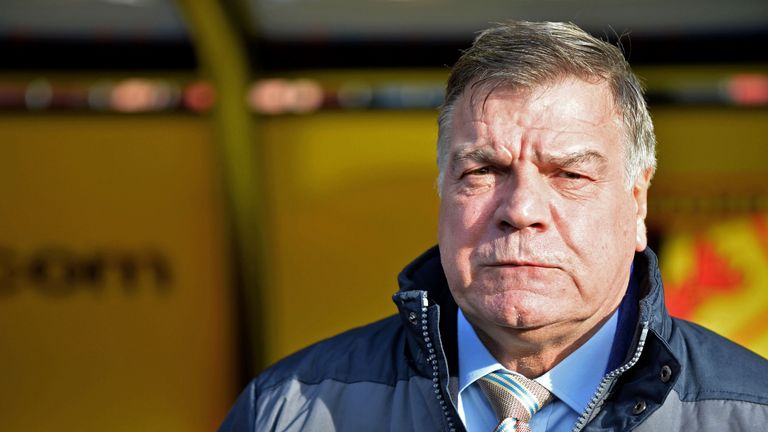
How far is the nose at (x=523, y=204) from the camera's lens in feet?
6.07

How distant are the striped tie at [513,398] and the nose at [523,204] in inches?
11.4

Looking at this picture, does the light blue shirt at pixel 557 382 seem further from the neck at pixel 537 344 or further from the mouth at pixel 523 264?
the mouth at pixel 523 264

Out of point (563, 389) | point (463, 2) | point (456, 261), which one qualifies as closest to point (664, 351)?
point (563, 389)

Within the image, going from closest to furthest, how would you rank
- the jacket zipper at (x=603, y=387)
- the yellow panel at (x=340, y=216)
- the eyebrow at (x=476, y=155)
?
1. the jacket zipper at (x=603, y=387)
2. the eyebrow at (x=476, y=155)
3. the yellow panel at (x=340, y=216)

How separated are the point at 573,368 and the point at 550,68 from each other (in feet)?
1.84

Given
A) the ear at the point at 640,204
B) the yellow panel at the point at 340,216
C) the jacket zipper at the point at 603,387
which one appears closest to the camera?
the jacket zipper at the point at 603,387

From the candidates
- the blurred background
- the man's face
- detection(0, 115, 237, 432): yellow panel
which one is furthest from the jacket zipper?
detection(0, 115, 237, 432): yellow panel

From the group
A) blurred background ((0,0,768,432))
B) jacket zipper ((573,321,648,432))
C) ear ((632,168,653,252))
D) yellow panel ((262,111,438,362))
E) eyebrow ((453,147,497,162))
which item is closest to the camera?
jacket zipper ((573,321,648,432))

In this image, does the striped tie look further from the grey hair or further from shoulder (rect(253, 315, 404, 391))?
the grey hair

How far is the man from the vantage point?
6.06 feet

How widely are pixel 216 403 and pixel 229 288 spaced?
0.48 meters

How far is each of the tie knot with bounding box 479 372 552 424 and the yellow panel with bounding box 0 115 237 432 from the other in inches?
99.4

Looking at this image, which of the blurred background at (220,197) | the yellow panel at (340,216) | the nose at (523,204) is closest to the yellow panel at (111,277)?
the blurred background at (220,197)

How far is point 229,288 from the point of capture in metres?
4.29
